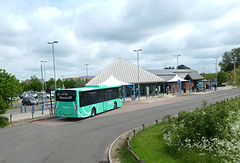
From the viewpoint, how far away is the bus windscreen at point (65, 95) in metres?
17.9

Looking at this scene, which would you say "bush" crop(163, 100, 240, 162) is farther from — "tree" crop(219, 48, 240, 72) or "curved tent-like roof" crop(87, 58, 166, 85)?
"tree" crop(219, 48, 240, 72)

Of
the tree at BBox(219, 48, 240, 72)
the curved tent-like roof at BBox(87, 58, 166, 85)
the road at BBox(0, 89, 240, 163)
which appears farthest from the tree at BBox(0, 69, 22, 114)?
the tree at BBox(219, 48, 240, 72)

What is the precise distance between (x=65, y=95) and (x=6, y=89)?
4504mm

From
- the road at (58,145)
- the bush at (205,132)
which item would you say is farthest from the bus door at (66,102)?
the bush at (205,132)

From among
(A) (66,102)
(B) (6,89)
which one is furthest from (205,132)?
(B) (6,89)

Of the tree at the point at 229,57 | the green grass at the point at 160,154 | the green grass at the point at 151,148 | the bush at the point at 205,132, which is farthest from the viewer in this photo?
the tree at the point at 229,57

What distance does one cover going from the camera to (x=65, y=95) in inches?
718

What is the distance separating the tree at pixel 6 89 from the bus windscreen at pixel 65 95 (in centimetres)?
336

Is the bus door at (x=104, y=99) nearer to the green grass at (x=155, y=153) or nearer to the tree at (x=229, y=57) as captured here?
the green grass at (x=155, y=153)

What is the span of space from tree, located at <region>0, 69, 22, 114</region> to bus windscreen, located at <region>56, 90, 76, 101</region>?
11.0 feet

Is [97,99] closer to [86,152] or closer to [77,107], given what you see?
[77,107]

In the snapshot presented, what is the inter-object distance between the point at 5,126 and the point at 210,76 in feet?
245

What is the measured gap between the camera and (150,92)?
47875 millimetres

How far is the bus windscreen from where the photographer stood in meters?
17.9
